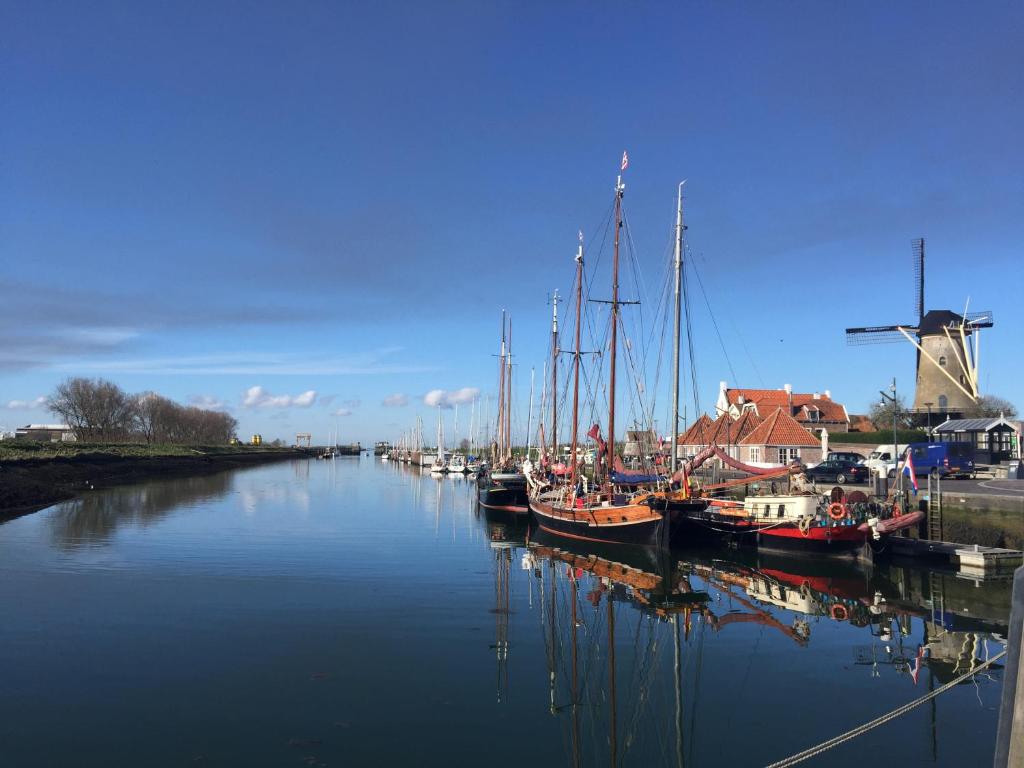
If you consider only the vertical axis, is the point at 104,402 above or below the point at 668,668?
above

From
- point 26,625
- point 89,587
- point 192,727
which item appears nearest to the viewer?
point 192,727

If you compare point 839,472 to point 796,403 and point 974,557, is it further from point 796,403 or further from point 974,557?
point 796,403

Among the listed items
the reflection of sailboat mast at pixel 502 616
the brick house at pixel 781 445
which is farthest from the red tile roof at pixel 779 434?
the reflection of sailboat mast at pixel 502 616

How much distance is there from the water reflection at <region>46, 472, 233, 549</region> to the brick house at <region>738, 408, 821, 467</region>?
46544 mm

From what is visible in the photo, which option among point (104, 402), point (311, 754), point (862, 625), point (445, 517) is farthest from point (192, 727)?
point (104, 402)

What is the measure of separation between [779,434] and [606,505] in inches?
1438

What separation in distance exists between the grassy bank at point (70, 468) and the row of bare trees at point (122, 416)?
46.1ft

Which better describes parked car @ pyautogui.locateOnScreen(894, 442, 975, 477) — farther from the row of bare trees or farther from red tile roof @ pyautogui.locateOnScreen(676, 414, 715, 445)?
the row of bare trees

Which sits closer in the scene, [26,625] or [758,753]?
[758,753]

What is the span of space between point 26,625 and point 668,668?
1556cm

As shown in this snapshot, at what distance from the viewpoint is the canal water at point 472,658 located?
38.4ft

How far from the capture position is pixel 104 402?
115250mm

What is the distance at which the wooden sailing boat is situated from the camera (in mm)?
33000

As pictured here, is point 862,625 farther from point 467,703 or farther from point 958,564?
point 467,703
